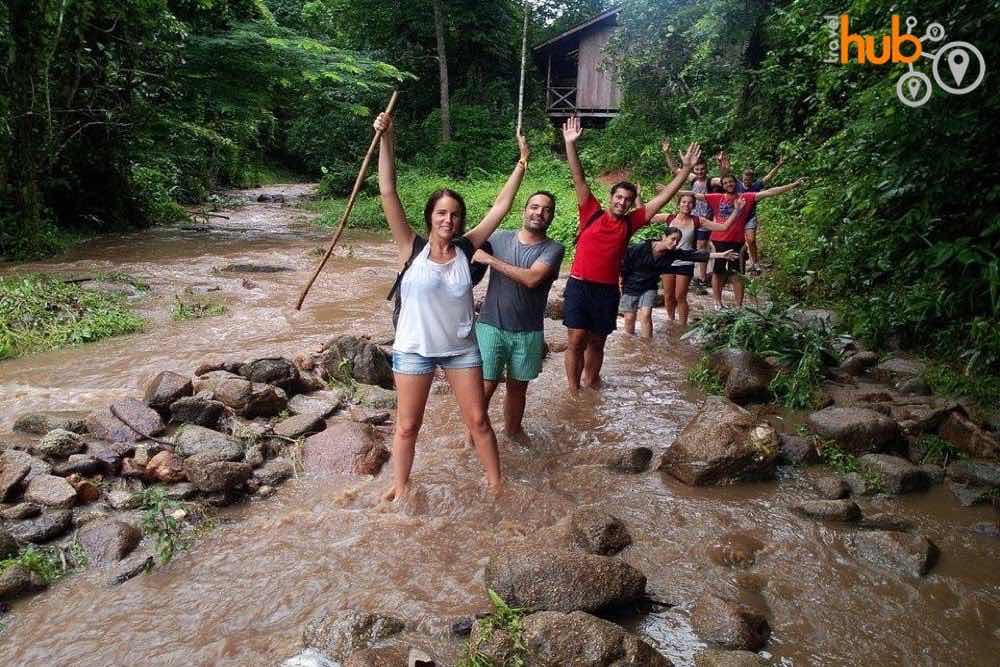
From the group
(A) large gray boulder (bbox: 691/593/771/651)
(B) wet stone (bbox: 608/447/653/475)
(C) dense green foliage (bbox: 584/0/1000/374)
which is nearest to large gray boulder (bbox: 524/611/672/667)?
(A) large gray boulder (bbox: 691/593/771/651)

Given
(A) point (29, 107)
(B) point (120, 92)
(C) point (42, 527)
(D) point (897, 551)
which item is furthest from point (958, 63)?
(B) point (120, 92)

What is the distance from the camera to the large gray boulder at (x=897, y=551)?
11.7 ft

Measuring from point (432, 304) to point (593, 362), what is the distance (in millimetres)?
2975

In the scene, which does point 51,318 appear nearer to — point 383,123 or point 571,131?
Result: point 383,123

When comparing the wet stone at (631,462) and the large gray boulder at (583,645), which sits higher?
the large gray boulder at (583,645)

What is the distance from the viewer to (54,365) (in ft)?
22.4

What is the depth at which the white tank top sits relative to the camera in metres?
3.74

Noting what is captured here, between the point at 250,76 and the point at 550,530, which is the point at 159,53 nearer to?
the point at 250,76

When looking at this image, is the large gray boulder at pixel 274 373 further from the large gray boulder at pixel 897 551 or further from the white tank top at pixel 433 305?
the large gray boulder at pixel 897 551

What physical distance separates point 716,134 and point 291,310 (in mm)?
13183

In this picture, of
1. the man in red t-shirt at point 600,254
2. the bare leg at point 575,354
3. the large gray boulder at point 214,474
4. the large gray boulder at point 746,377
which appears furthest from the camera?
the large gray boulder at point 746,377

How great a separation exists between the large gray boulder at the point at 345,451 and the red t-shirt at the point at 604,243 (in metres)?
2.21

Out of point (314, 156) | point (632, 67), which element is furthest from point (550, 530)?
point (314, 156)

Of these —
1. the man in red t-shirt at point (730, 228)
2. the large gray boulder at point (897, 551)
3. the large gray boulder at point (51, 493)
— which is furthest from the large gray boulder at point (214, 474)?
the man in red t-shirt at point (730, 228)
